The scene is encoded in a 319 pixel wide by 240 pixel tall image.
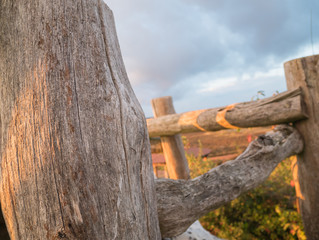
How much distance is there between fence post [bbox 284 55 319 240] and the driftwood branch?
0.27 metres

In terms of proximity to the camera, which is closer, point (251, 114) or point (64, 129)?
point (64, 129)

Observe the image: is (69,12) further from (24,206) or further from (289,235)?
(289,235)

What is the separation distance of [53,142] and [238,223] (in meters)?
3.56

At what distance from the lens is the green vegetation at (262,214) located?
10.9 ft

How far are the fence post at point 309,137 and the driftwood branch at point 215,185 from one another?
0.89 ft

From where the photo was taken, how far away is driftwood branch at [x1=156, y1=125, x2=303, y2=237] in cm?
131

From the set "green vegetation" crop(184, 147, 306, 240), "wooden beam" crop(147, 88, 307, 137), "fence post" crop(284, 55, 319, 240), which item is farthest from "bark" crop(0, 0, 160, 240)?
"green vegetation" crop(184, 147, 306, 240)

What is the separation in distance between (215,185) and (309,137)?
155 cm

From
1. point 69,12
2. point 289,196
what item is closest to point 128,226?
point 69,12

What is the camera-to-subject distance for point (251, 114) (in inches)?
100

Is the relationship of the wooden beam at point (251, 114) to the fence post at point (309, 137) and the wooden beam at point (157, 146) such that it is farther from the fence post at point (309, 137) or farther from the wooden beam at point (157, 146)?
the wooden beam at point (157, 146)

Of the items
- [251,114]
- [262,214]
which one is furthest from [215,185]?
[262,214]

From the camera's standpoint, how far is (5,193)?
36.8 inches

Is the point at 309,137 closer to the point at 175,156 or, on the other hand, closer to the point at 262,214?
the point at 262,214
